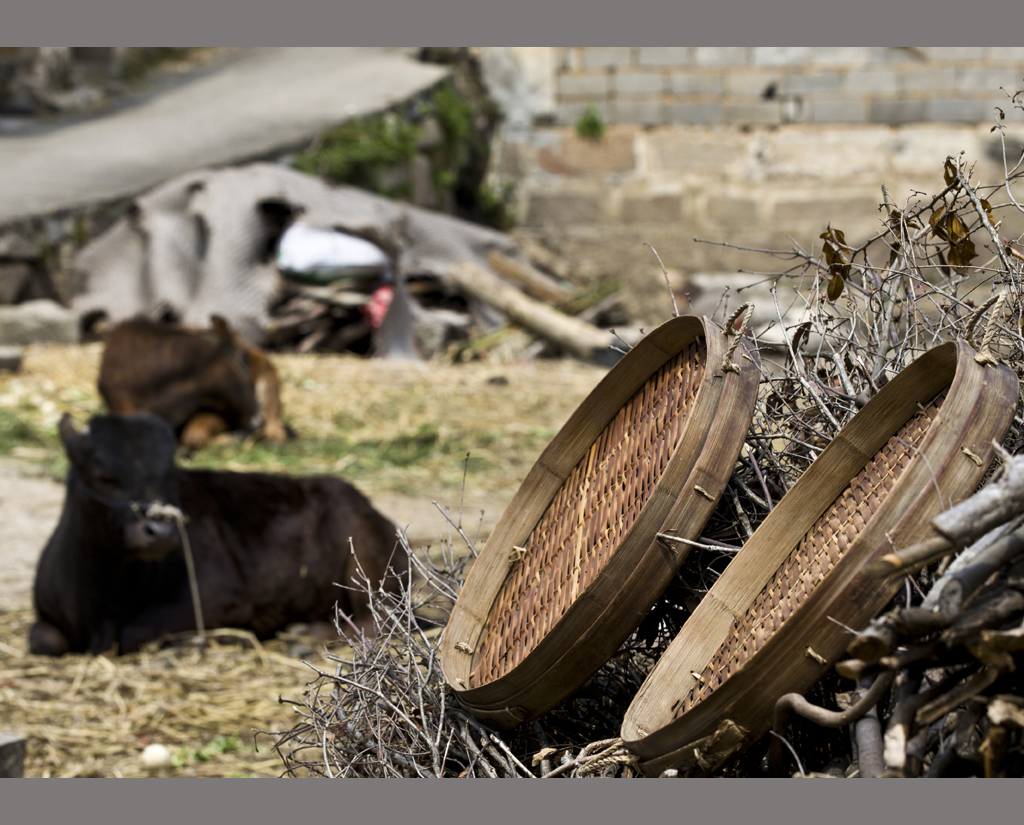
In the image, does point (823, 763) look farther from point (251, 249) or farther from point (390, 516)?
point (251, 249)

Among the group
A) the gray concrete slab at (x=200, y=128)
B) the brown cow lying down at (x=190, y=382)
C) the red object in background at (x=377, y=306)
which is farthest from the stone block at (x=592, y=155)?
the brown cow lying down at (x=190, y=382)

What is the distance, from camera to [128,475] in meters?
4.19

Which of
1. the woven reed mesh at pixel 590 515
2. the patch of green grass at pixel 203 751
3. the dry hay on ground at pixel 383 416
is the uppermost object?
the woven reed mesh at pixel 590 515

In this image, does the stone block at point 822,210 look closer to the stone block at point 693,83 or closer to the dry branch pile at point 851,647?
the stone block at point 693,83

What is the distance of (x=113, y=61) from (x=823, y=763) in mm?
17634

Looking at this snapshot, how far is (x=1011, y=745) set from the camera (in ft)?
4.84

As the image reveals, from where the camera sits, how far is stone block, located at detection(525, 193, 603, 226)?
13.3 m

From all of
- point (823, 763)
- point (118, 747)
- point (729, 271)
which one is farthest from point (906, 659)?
point (729, 271)

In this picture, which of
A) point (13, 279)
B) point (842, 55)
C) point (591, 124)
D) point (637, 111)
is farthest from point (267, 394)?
point (842, 55)

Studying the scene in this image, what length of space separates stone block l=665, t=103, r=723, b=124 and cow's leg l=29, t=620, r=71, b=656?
34.8 ft

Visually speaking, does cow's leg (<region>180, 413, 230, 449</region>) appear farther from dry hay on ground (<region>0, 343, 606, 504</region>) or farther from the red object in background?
the red object in background

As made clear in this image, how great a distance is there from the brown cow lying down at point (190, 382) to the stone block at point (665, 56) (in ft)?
24.9

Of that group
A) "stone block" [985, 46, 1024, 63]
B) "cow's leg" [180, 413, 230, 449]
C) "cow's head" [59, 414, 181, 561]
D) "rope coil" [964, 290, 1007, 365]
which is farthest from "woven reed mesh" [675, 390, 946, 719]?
"stone block" [985, 46, 1024, 63]

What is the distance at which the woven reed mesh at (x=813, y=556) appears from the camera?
1.76 meters
